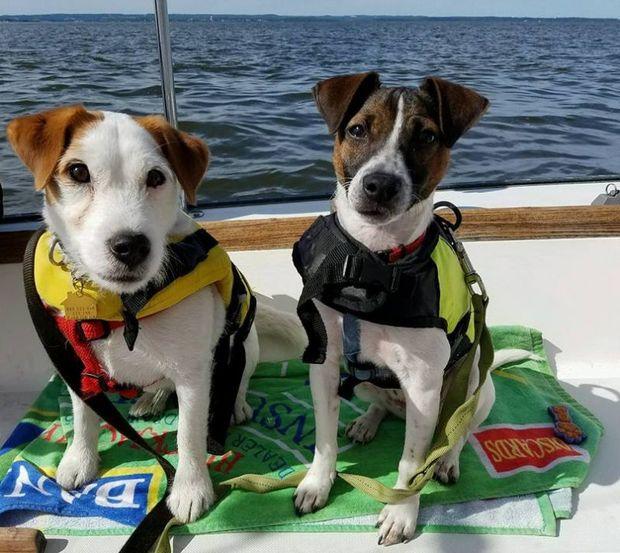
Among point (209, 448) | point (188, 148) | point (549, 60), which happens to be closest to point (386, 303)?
point (188, 148)

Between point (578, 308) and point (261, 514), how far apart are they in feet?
6.08

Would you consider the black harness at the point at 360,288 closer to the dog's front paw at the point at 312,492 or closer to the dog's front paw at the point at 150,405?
the dog's front paw at the point at 312,492

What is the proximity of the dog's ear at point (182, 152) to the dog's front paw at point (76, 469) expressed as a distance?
107 centimetres

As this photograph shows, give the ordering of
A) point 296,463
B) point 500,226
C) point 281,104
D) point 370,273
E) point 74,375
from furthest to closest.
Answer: point 281,104, point 500,226, point 296,463, point 74,375, point 370,273

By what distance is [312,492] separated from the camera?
219 centimetres

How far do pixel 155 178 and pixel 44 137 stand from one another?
324 millimetres

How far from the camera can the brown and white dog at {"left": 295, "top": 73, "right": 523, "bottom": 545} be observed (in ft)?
6.07

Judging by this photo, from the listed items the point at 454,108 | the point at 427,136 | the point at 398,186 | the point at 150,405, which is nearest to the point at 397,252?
the point at 398,186

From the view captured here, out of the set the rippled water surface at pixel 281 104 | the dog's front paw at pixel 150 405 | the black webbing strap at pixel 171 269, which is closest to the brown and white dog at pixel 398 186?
the black webbing strap at pixel 171 269

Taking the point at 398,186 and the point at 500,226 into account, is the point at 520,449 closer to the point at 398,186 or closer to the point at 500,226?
the point at 500,226

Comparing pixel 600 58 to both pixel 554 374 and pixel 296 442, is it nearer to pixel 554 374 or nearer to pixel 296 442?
pixel 554 374

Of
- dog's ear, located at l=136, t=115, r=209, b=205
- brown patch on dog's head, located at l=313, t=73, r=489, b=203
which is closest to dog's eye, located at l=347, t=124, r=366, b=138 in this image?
brown patch on dog's head, located at l=313, t=73, r=489, b=203

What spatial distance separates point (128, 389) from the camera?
2221 millimetres

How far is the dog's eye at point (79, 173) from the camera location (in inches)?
68.3
